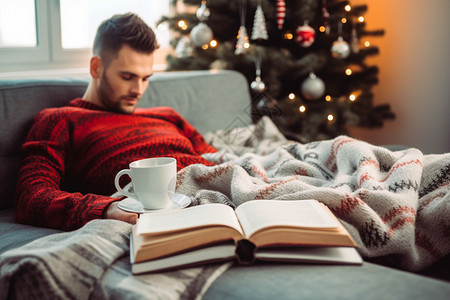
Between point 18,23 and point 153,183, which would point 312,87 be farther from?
point 153,183

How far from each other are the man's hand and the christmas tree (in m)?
1.38

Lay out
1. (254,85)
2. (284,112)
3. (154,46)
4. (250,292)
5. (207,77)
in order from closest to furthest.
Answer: (250,292), (154,46), (207,77), (254,85), (284,112)

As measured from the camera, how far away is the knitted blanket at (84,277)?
0.68 meters

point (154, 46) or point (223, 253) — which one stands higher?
point (154, 46)

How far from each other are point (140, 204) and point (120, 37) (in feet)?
2.20

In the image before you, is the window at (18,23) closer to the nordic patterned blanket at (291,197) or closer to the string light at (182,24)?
the string light at (182,24)

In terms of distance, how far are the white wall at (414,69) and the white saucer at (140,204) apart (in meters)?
2.41

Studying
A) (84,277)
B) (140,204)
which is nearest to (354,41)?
(140,204)

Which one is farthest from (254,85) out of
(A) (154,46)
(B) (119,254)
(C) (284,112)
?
(B) (119,254)

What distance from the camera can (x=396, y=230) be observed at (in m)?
0.85

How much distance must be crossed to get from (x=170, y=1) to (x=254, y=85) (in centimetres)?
105

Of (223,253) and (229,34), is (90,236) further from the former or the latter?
(229,34)

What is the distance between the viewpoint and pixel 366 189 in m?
0.92

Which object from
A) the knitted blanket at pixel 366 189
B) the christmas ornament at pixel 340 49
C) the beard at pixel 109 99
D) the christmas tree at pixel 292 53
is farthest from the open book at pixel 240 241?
the christmas ornament at pixel 340 49
